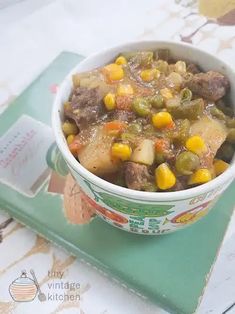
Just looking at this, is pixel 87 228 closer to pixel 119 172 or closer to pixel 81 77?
pixel 119 172

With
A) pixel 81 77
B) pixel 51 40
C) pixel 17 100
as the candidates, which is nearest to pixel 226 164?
pixel 81 77

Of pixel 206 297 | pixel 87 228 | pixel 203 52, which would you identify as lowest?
pixel 206 297

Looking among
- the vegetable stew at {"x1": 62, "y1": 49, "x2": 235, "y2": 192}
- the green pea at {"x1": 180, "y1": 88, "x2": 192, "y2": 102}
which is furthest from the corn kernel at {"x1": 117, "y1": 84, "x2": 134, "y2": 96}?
the green pea at {"x1": 180, "y1": 88, "x2": 192, "y2": 102}

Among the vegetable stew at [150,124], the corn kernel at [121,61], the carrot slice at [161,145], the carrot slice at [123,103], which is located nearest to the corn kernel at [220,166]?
the vegetable stew at [150,124]

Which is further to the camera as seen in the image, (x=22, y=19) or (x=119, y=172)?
(x=22, y=19)

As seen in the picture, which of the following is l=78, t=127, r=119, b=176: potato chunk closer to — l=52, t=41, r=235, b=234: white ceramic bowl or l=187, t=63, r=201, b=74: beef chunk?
l=52, t=41, r=235, b=234: white ceramic bowl

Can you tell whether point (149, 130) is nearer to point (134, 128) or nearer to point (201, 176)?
point (134, 128)
